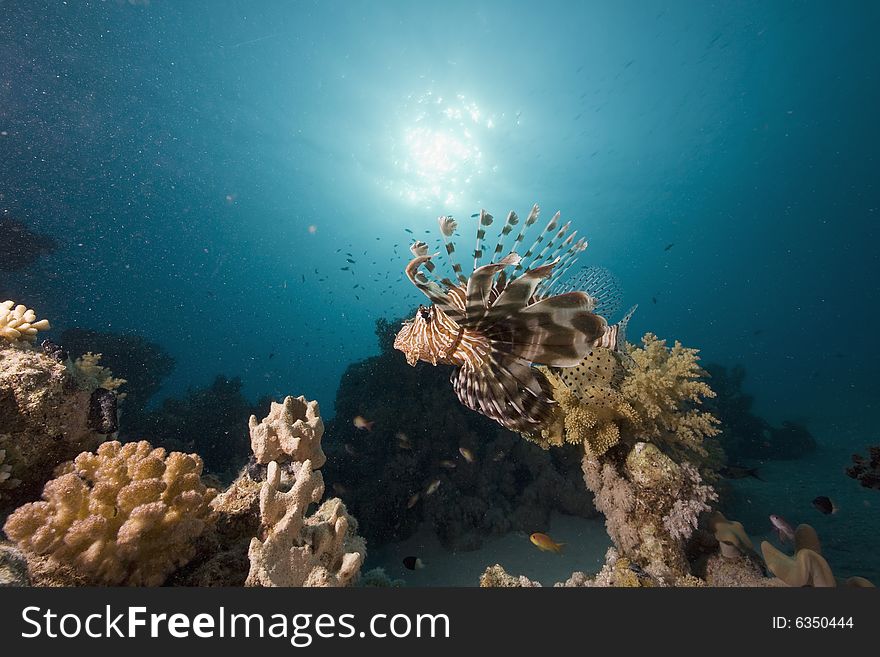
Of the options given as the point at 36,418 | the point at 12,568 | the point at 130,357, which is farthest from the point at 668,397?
the point at 130,357

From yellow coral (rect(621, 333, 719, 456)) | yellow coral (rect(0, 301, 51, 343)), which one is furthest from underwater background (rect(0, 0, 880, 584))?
yellow coral (rect(0, 301, 51, 343))

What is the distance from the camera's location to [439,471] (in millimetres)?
8516

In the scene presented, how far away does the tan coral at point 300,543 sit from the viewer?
2230 millimetres

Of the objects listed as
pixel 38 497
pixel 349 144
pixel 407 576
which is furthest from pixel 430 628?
pixel 349 144

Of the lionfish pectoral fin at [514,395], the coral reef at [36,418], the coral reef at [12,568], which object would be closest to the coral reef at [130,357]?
the coral reef at [36,418]

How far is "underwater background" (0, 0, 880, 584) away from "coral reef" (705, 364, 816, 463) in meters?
0.54

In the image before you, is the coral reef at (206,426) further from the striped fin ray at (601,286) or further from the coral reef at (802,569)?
the coral reef at (802,569)

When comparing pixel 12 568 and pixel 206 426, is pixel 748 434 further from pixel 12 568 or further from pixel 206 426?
pixel 12 568

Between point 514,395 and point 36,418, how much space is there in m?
4.13

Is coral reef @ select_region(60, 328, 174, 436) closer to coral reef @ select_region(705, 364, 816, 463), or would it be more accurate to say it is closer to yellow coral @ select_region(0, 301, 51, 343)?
yellow coral @ select_region(0, 301, 51, 343)

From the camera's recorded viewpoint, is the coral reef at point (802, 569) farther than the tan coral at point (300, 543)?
Yes

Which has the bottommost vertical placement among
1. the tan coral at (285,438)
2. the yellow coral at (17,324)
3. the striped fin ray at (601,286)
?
the tan coral at (285,438)

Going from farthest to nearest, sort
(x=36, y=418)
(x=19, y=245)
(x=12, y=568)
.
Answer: (x=19, y=245) → (x=36, y=418) → (x=12, y=568)

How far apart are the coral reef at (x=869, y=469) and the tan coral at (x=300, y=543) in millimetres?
5188
